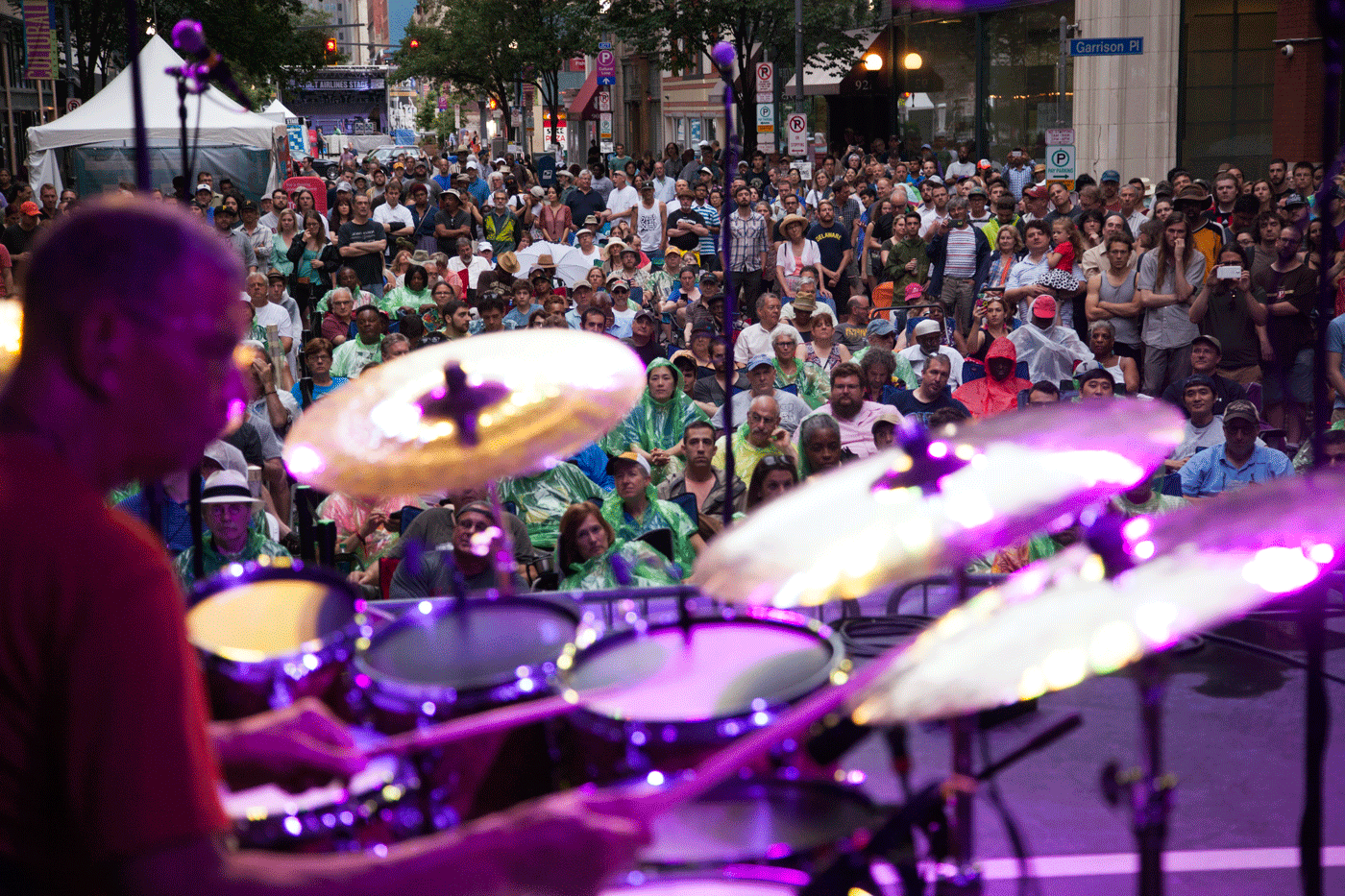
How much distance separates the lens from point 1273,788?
328cm

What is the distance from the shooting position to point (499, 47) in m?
45.3

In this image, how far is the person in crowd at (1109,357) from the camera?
8328mm

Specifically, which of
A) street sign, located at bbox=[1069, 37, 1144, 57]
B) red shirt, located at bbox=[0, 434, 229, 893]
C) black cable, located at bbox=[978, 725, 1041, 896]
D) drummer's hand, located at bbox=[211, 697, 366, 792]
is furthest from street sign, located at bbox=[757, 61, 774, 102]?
red shirt, located at bbox=[0, 434, 229, 893]

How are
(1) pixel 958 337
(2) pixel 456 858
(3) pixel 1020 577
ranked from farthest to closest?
(1) pixel 958 337
(3) pixel 1020 577
(2) pixel 456 858

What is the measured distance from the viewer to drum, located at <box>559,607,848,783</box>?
1.99 metres

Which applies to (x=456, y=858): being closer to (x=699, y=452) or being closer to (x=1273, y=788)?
(x=1273, y=788)

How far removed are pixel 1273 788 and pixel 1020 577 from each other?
179 centimetres

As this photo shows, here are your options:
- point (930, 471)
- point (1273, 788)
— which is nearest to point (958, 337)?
point (1273, 788)

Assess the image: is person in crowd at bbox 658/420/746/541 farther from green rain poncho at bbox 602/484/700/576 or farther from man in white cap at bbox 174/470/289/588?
man in white cap at bbox 174/470/289/588

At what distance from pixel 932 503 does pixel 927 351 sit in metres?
6.59

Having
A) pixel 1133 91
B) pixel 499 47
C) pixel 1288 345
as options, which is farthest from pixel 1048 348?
pixel 499 47

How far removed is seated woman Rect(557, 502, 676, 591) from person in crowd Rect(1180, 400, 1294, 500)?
105 inches

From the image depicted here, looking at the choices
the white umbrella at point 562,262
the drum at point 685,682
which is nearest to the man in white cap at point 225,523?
the drum at point 685,682

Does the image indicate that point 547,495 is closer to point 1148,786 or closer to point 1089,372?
point 1089,372
